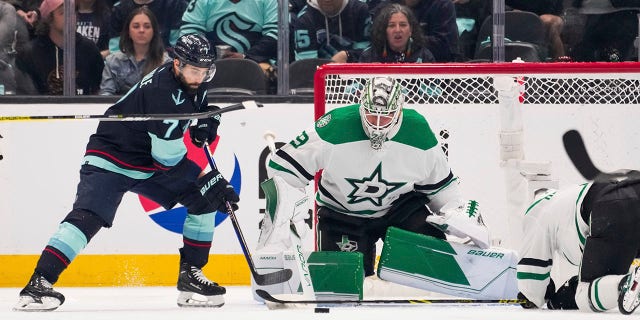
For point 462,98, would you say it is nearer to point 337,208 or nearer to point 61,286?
point 337,208

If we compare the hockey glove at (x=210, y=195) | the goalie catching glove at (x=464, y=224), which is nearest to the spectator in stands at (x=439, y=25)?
the goalie catching glove at (x=464, y=224)

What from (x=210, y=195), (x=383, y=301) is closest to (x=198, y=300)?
(x=210, y=195)

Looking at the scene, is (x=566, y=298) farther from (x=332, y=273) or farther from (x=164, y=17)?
(x=164, y=17)

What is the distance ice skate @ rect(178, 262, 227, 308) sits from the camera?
15.7 feet

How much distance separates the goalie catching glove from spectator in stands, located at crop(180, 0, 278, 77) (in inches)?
56.9

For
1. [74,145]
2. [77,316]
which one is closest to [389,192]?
[77,316]

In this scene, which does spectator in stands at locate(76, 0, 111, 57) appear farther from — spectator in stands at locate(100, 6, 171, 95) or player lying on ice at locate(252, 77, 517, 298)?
player lying on ice at locate(252, 77, 517, 298)

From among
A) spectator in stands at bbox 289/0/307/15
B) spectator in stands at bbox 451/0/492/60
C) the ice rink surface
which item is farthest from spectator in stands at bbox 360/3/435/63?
the ice rink surface

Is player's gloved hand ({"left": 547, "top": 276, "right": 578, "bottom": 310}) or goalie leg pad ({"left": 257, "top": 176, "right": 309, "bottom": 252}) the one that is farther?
goalie leg pad ({"left": 257, "top": 176, "right": 309, "bottom": 252})

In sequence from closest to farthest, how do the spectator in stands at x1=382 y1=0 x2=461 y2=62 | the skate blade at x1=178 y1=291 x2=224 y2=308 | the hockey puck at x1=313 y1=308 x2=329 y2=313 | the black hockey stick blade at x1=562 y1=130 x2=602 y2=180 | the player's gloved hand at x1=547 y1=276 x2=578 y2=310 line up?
the hockey puck at x1=313 y1=308 x2=329 y2=313 < the player's gloved hand at x1=547 y1=276 x2=578 y2=310 < the skate blade at x1=178 y1=291 x2=224 y2=308 < the black hockey stick blade at x1=562 y1=130 x2=602 y2=180 < the spectator in stands at x1=382 y1=0 x2=461 y2=62

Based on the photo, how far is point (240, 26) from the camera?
586cm

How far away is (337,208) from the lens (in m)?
4.93

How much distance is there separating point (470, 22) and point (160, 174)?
1731mm

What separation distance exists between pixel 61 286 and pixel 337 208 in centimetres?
149
